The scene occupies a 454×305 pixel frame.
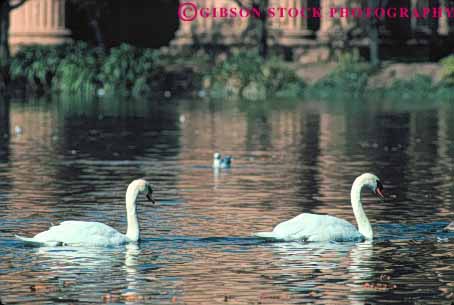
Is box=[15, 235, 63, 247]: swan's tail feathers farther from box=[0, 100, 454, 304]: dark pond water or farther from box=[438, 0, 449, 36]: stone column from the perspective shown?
box=[438, 0, 449, 36]: stone column

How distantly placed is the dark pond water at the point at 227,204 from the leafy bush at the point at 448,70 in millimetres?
10002

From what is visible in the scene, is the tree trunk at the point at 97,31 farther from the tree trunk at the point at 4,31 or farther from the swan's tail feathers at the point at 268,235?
the swan's tail feathers at the point at 268,235

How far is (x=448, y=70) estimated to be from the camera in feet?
178

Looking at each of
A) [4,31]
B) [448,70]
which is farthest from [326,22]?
[4,31]

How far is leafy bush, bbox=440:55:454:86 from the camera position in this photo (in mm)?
53844

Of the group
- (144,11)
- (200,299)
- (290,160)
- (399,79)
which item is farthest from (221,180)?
(144,11)

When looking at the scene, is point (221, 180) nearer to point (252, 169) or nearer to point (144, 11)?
point (252, 169)

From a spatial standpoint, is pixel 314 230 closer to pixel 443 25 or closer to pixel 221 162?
pixel 221 162

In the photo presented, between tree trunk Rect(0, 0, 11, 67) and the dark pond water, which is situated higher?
tree trunk Rect(0, 0, 11, 67)

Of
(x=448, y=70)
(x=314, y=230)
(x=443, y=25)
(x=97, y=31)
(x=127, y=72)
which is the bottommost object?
(x=314, y=230)

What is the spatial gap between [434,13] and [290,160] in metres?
33.8

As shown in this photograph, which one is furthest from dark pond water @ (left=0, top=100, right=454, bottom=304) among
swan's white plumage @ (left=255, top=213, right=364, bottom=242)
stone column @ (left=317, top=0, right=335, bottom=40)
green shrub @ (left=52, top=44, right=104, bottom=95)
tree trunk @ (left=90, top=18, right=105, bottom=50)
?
tree trunk @ (left=90, top=18, right=105, bottom=50)

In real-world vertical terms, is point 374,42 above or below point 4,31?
below

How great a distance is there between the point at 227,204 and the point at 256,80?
34979mm
